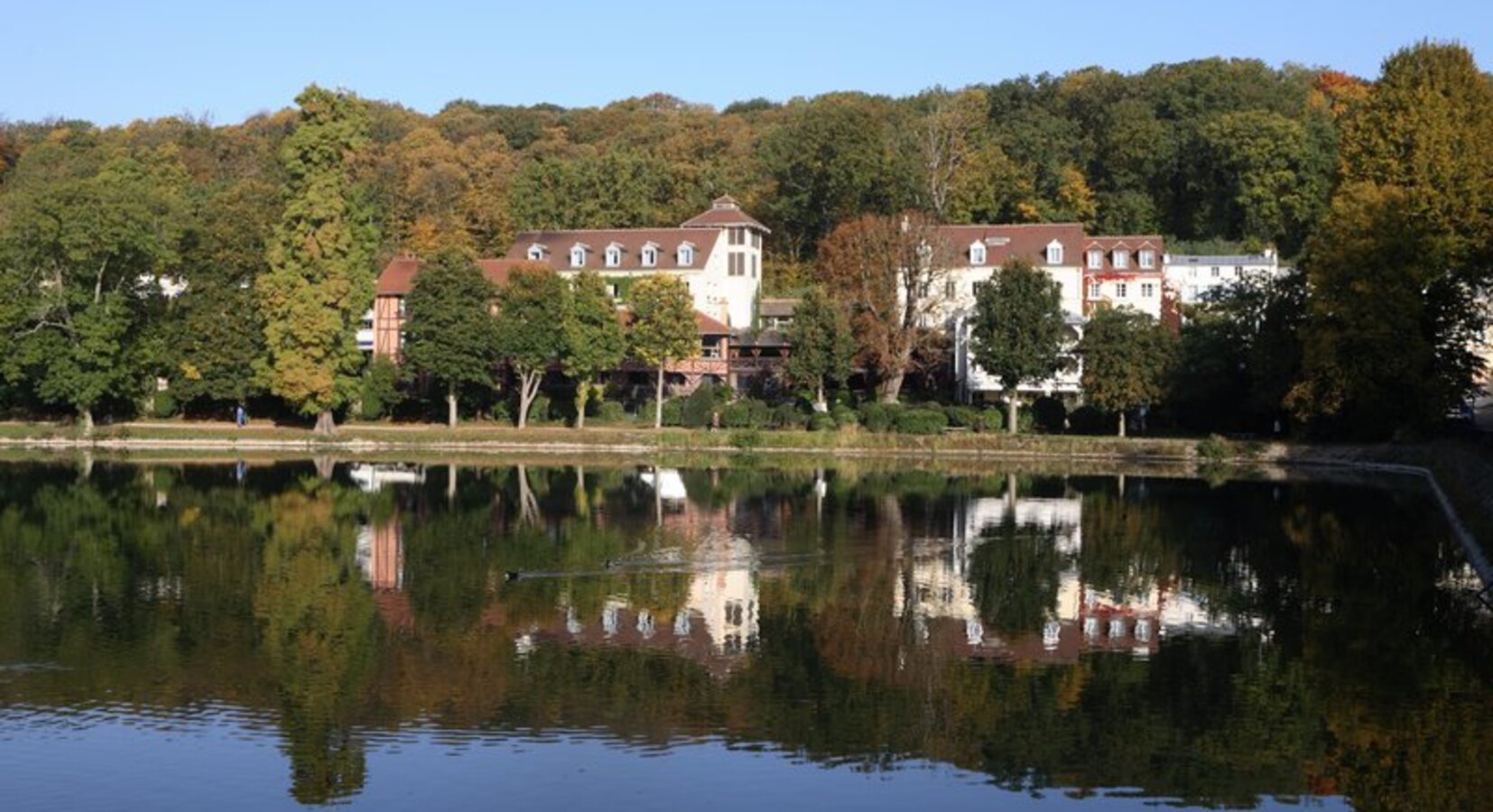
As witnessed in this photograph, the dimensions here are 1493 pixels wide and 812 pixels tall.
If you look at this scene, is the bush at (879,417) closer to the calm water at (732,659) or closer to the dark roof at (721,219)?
the dark roof at (721,219)

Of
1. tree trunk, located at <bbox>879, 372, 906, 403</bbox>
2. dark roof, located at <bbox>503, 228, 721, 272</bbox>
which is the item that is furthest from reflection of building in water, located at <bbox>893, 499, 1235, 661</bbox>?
dark roof, located at <bbox>503, 228, 721, 272</bbox>

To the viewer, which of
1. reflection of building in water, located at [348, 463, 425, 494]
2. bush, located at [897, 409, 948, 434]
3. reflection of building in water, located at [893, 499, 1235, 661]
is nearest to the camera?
reflection of building in water, located at [893, 499, 1235, 661]

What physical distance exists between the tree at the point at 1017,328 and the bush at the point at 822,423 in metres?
5.75

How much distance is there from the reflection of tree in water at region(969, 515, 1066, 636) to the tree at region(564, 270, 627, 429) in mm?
27335

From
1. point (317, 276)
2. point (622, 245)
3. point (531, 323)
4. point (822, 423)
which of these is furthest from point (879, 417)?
point (317, 276)

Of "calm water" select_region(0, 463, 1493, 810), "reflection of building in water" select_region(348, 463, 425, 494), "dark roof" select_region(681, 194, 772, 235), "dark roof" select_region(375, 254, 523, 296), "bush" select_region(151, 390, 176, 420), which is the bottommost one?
"calm water" select_region(0, 463, 1493, 810)

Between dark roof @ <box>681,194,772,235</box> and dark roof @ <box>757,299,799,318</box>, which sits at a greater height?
dark roof @ <box>681,194,772,235</box>

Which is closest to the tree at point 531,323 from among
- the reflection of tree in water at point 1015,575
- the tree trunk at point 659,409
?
the tree trunk at point 659,409

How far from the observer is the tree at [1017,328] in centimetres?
6097

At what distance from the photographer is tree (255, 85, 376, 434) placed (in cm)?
5912

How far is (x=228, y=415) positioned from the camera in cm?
6631

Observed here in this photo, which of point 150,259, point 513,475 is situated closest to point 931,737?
point 513,475

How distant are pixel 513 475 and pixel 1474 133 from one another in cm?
3126

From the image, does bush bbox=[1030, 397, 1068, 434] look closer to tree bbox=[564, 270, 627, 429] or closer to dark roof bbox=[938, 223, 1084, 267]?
dark roof bbox=[938, 223, 1084, 267]
